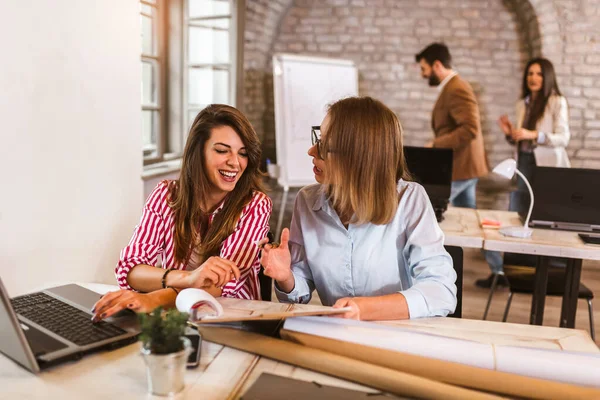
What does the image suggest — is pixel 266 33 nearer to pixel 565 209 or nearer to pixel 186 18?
pixel 186 18

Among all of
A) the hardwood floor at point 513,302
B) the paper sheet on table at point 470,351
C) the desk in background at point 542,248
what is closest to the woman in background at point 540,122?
the hardwood floor at point 513,302

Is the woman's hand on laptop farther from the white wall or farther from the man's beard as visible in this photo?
the man's beard

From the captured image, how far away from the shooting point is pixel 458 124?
3.93 meters

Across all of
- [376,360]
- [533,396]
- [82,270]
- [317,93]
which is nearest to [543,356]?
[533,396]

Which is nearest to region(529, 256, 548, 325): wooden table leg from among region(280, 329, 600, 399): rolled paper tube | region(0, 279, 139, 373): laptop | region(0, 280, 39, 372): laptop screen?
region(280, 329, 600, 399): rolled paper tube

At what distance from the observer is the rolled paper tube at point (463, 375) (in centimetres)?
93

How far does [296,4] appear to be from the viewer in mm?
5105

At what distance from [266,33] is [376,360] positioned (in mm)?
4361

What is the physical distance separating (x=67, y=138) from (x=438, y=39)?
11.4 feet

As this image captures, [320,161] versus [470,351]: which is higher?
[320,161]

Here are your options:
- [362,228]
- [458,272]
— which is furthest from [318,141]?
[458,272]

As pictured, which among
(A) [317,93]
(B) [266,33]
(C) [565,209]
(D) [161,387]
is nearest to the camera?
(D) [161,387]

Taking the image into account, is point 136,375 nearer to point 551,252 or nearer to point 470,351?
point 470,351

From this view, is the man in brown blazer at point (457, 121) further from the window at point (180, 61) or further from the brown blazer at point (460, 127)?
the window at point (180, 61)
